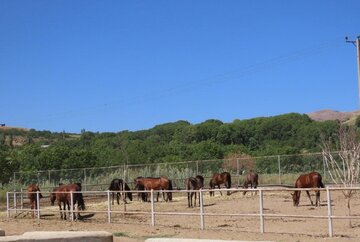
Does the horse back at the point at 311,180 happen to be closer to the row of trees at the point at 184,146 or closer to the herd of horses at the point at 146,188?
the herd of horses at the point at 146,188

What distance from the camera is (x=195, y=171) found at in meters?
45.1

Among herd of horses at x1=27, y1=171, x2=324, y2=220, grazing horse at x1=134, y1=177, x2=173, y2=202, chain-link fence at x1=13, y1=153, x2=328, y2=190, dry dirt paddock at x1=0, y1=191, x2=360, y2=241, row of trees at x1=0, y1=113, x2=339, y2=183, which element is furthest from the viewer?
row of trees at x1=0, y1=113, x2=339, y2=183

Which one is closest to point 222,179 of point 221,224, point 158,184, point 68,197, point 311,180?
point 158,184

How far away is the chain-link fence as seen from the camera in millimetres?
39562

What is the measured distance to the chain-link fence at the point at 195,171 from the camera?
39.6 meters

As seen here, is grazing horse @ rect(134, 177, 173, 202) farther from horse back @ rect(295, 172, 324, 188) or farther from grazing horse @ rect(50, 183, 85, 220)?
horse back @ rect(295, 172, 324, 188)

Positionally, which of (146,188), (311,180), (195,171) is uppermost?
(195,171)

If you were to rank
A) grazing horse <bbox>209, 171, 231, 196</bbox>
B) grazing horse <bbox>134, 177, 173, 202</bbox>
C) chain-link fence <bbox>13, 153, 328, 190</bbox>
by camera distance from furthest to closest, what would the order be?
chain-link fence <bbox>13, 153, 328, 190</bbox>
grazing horse <bbox>209, 171, 231, 196</bbox>
grazing horse <bbox>134, 177, 173, 202</bbox>

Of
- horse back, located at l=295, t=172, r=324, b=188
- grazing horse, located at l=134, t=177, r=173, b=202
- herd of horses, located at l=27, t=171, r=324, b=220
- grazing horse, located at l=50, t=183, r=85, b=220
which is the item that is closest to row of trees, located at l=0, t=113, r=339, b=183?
herd of horses, located at l=27, t=171, r=324, b=220

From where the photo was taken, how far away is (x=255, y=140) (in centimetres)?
10662

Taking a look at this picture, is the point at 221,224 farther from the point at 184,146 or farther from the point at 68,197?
the point at 184,146

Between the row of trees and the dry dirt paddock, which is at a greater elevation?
the row of trees

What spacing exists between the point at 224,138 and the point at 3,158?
62458 mm

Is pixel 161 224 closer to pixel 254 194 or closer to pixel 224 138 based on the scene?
pixel 254 194
